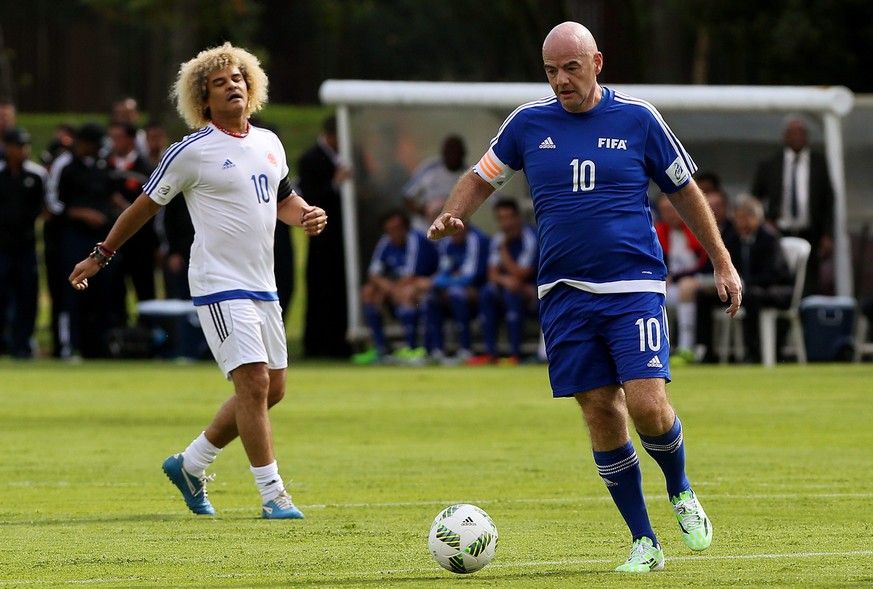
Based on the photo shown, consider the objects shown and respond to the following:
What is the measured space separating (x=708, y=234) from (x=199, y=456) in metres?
3.24

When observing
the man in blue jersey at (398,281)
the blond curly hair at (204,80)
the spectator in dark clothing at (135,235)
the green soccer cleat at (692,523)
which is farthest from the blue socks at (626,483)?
the spectator in dark clothing at (135,235)

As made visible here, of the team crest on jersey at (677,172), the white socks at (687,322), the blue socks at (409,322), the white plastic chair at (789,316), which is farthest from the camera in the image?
the blue socks at (409,322)

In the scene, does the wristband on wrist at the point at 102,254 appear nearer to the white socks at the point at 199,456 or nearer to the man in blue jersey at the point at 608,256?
the white socks at the point at 199,456

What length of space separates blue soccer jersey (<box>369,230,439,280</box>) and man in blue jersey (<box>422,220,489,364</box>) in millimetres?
185

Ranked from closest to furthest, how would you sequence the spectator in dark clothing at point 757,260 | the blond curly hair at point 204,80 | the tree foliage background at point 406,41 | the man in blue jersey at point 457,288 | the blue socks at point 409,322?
the blond curly hair at point 204,80, the spectator in dark clothing at point 757,260, the man in blue jersey at point 457,288, the blue socks at point 409,322, the tree foliage background at point 406,41

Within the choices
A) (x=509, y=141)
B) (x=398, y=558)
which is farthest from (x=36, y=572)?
(x=509, y=141)

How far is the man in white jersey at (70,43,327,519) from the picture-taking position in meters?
9.11

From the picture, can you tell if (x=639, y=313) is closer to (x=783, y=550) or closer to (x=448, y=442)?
(x=783, y=550)

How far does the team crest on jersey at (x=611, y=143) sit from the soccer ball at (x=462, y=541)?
1.65 m

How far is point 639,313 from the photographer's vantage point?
24.4 ft

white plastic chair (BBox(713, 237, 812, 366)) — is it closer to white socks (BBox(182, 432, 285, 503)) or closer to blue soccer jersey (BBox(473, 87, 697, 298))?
white socks (BBox(182, 432, 285, 503))

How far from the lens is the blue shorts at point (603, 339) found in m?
7.38

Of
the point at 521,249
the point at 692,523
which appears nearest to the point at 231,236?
the point at 692,523

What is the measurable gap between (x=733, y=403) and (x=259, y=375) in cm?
748
